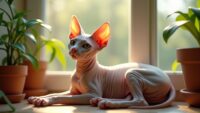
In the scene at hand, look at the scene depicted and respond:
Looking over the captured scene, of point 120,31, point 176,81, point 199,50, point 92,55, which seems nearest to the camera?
point 199,50

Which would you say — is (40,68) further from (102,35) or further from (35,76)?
(102,35)

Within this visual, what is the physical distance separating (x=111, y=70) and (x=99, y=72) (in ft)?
0.17

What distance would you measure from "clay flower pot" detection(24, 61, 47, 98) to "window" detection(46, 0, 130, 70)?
0.44 feet

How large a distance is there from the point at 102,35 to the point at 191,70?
350 millimetres

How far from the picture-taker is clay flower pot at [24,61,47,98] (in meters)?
1.23

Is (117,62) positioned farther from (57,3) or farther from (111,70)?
(57,3)

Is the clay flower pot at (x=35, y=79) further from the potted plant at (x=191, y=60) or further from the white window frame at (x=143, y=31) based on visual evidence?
the potted plant at (x=191, y=60)

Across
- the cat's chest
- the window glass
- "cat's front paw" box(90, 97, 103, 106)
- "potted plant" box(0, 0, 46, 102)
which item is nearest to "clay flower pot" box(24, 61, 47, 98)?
"potted plant" box(0, 0, 46, 102)

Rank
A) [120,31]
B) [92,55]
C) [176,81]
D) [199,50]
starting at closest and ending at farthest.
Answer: [199,50]
[92,55]
[176,81]
[120,31]

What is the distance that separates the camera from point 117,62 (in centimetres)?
132

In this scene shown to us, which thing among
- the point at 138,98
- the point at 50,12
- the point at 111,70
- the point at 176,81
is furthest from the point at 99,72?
the point at 50,12

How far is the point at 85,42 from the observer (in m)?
1.04

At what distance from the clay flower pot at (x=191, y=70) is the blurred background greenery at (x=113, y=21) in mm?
277

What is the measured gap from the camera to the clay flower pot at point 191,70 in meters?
0.95
